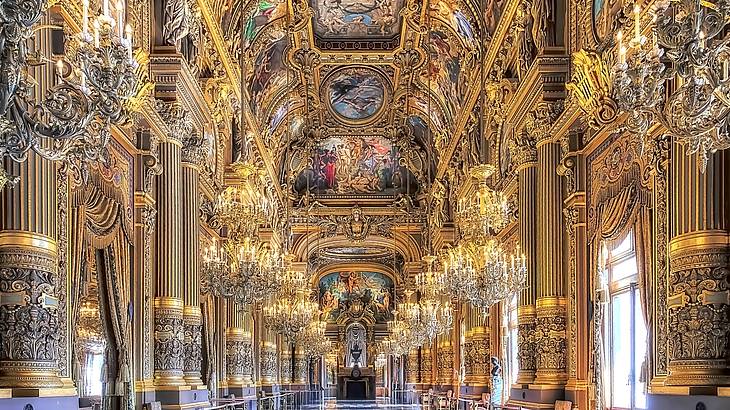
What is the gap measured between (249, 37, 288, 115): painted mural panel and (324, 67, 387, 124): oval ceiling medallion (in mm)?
2423

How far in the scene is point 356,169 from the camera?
40.6m

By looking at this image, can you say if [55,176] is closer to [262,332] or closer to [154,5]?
[154,5]

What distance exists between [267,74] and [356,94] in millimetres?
5775

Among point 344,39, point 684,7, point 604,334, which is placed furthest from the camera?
point 344,39

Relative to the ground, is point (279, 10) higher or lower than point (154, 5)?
higher

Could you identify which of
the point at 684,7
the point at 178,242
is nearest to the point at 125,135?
the point at 178,242

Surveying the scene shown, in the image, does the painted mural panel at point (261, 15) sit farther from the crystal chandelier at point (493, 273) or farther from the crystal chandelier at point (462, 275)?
the crystal chandelier at point (493, 273)

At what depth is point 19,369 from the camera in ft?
29.5

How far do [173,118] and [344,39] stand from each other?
14215mm

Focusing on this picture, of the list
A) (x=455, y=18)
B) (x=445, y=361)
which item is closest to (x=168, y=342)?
(x=455, y=18)

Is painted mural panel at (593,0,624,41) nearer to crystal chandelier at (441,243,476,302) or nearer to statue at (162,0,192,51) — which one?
crystal chandelier at (441,243,476,302)

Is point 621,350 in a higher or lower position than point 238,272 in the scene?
lower

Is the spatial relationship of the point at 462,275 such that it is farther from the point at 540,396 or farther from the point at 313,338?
the point at 313,338

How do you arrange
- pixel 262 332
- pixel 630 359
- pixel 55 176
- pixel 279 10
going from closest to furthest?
pixel 55 176, pixel 630 359, pixel 279 10, pixel 262 332
